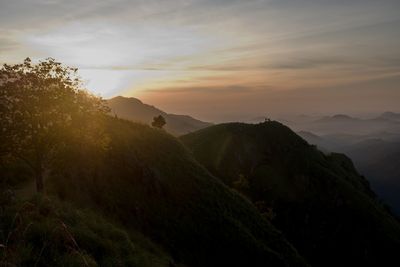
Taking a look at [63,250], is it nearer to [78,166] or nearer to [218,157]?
[78,166]

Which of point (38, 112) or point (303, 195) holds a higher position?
point (38, 112)

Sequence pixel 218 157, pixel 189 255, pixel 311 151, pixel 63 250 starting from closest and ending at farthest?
1. pixel 63 250
2. pixel 189 255
3. pixel 218 157
4. pixel 311 151

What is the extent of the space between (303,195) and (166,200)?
2595 inches

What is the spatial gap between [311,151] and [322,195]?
19.0m

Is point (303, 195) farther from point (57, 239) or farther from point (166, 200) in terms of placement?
point (57, 239)

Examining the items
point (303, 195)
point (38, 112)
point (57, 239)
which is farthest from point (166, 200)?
point (303, 195)

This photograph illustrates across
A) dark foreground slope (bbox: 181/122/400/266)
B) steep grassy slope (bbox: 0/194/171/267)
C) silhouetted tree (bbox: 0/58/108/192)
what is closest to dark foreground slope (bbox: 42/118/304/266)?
silhouetted tree (bbox: 0/58/108/192)

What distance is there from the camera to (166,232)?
39.2 meters

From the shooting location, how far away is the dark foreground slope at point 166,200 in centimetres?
3788

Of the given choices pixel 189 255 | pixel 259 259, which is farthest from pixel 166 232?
pixel 259 259

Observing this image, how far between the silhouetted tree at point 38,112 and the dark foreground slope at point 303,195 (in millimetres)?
63508

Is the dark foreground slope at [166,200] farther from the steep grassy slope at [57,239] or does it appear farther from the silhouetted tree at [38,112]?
the steep grassy slope at [57,239]

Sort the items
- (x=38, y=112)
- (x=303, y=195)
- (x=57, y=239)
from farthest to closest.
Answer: (x=303, y=195)
(x=38, y=112)
(x=57, y=239)

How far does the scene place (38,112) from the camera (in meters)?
30.3
